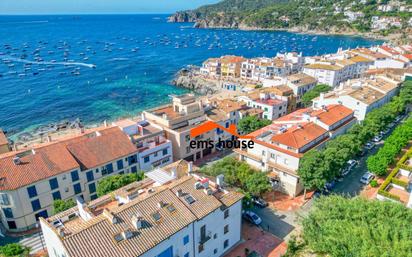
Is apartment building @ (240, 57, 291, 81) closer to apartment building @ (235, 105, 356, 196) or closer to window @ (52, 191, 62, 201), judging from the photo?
apartment building @ (235, 105, 356, 196)

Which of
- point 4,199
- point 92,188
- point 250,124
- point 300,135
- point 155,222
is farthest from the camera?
point 250,124

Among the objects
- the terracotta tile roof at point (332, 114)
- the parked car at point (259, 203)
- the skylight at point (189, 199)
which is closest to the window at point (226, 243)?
the skylight at point (189, 199)

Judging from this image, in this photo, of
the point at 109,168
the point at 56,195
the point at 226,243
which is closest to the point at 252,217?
the point at 226,243

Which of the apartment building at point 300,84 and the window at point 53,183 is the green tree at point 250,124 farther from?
the window at point 53,183

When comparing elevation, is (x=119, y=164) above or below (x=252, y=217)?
above

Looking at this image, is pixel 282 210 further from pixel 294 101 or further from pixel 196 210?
pixel 294 101

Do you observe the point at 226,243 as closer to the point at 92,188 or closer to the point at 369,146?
the point at 92,188

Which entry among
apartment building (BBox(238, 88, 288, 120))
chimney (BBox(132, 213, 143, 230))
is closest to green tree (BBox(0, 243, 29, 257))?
chimney (BBox(132, 213, 143, 230))
